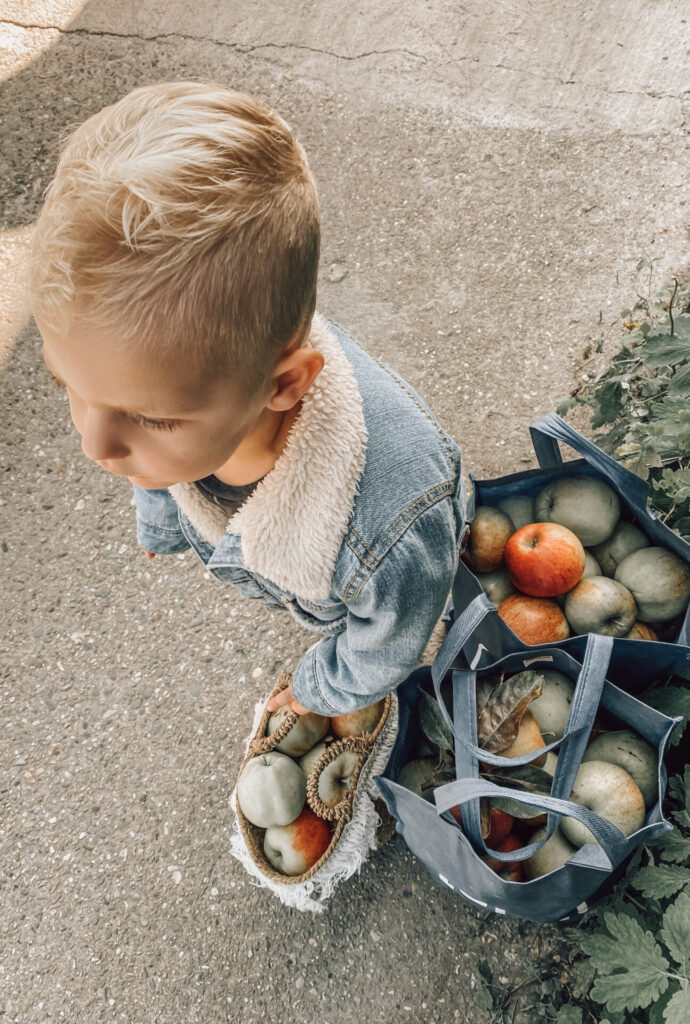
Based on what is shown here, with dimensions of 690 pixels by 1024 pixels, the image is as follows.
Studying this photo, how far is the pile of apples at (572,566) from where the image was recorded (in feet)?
5.13

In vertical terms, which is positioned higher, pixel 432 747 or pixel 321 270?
pixel 321 270

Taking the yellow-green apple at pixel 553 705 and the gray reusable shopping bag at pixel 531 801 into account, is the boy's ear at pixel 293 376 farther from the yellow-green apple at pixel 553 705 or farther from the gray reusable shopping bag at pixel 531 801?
the yellow-green apple at pixel 553 705

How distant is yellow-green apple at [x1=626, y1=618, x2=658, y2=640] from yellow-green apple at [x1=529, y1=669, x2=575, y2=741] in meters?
0.22

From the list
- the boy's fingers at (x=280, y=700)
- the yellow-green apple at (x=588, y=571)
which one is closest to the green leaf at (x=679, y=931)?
the yellow-green apple at (x=588, y=571)

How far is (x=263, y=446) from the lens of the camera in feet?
3.61

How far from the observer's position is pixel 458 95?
2.83 metres

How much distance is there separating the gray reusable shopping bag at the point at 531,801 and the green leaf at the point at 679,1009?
0.70 feet

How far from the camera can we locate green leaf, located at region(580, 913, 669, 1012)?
1.32 metres

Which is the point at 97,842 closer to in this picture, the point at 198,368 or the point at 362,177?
the point at 198,368

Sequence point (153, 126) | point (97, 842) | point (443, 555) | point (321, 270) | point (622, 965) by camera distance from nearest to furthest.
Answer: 1. point (153, 126)
2. point (443, 555)
3. point (622, 965)
4. point (97, 842)
5. point (321, 270)

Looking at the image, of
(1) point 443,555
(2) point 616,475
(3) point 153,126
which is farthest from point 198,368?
(2) point 616,475

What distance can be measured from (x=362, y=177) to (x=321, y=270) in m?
0.47

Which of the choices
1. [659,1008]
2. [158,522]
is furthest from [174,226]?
[659,1008]

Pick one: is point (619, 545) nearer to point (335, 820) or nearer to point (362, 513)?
point (362, 513)
